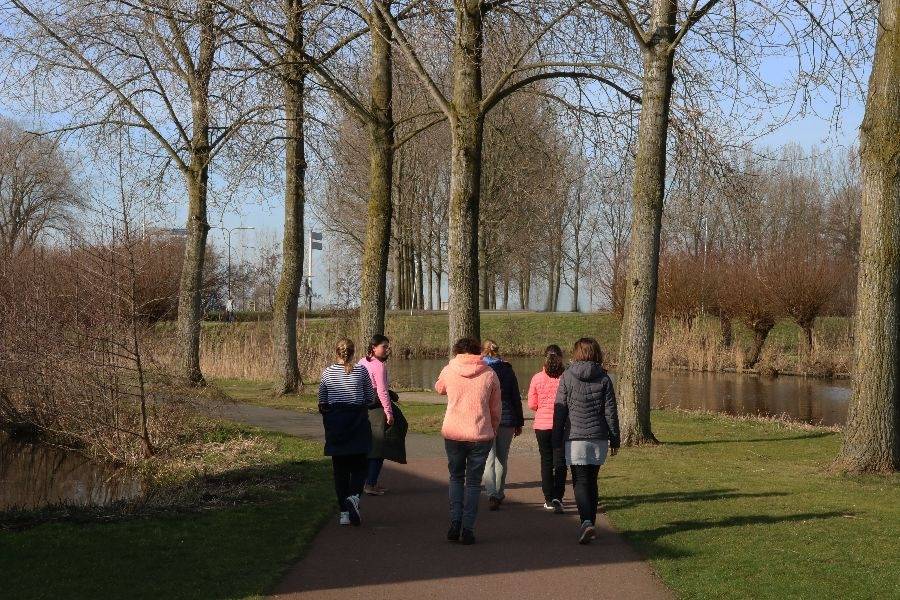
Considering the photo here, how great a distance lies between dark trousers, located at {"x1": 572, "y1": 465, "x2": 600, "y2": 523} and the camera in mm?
9109

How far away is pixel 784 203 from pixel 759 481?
51.8m

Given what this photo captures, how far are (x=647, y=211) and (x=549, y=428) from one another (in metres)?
5.24

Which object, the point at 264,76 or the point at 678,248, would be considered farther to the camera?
the point at 678,248

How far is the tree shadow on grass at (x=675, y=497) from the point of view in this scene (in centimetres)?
1105

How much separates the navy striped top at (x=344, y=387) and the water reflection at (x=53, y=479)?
3.16 meters

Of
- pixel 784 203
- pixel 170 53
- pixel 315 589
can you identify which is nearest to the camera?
pixel 315 589

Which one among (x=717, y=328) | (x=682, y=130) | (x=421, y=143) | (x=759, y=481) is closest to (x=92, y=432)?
(x=759, y=481)

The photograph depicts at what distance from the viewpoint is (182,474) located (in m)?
12.7

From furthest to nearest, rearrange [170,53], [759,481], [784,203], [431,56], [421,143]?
[784,203]
[421,143]
[170,53]
[431,56]
[759,481]

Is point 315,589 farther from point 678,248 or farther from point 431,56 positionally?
point 678,248

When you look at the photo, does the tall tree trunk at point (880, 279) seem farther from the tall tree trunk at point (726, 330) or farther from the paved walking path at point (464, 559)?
the tall tree trunk at point (726, 330)

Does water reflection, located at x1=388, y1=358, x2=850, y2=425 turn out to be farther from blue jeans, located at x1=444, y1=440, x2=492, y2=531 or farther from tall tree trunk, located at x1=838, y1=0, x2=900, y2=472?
blue jeans, located at x1=444, y1=440, x2=492, y2=531

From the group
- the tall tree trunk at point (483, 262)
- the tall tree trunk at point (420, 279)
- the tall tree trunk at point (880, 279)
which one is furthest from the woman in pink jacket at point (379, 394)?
the tall tree trunk at point (420, 279)

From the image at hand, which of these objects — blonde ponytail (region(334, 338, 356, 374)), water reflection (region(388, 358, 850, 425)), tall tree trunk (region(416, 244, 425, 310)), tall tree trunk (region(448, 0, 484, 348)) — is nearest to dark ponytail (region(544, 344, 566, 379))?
blonde ponytail (region(334, 338, 356, 374))
